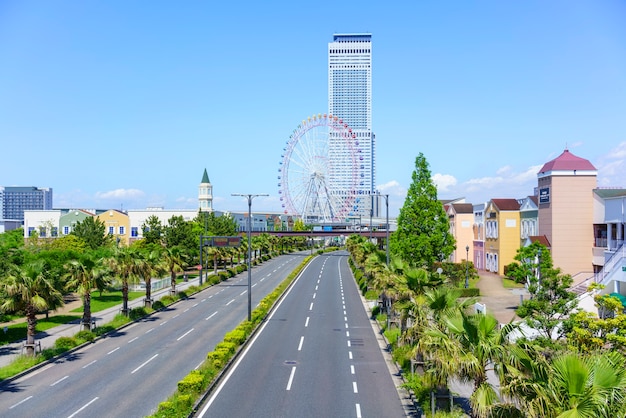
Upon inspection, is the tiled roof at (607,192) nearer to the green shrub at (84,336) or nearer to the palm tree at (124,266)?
the palm tree at (124,266)

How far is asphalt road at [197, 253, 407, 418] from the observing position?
74.6ft

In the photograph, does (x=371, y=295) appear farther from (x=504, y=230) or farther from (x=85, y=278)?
(x=85, y=278)

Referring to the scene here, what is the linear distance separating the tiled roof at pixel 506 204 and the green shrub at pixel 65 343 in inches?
1959

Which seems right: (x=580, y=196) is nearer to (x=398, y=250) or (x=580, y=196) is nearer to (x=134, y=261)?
(x=398, y=250)

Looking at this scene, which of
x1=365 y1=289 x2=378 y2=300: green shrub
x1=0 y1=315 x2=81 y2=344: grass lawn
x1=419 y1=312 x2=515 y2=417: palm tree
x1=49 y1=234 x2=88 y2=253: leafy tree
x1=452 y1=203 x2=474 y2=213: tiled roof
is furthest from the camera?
x1=452 y1=203 x2=474 y2=213: tiled roof

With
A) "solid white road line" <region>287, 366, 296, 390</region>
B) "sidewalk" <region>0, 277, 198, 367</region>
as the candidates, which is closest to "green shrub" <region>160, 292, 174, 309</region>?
"sidewalk" <region>0, 277, 198, 367</region>

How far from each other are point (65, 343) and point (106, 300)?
2579 centimetres

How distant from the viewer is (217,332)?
4075 centimetres

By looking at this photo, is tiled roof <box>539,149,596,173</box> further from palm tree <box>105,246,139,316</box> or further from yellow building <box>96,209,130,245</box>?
yellow building <box>96,209,130,245</box>

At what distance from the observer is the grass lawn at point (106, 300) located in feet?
176

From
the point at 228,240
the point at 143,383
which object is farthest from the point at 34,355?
the point at 228,240

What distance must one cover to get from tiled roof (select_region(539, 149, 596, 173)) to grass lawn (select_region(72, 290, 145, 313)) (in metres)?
44.7

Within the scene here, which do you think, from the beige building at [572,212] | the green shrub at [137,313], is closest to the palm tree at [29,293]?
the green shrub at [137,313]

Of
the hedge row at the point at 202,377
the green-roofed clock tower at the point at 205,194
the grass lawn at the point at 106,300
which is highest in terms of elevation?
the green-roofed clock tower at the point at 205,194
